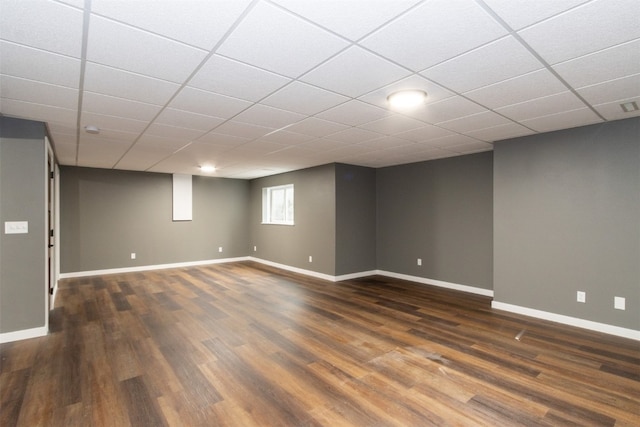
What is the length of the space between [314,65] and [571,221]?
146 inches

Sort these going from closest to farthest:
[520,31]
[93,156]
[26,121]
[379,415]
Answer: [520,31] < [379,415] < [26,121] < [93,156]

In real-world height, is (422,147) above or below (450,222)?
above

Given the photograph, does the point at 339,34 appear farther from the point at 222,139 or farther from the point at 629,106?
the point at 629,106

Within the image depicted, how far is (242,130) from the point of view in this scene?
3820 millimetres

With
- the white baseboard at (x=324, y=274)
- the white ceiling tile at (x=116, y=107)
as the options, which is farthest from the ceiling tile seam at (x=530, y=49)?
the white baseboard at (x=324, y=274)

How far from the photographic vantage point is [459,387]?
7.93 ft

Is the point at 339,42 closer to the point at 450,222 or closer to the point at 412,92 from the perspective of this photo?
the point at 412,92

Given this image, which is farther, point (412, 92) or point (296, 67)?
point (412, 92)

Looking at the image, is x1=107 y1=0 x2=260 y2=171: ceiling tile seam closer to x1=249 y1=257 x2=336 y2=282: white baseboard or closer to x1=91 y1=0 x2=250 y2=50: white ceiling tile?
x1=91 y1=0 x2=250 y2=50: white ceiling tile

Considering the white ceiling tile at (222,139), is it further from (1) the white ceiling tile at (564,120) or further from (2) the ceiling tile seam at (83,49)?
(1) the white ceiling tile at (564,120)

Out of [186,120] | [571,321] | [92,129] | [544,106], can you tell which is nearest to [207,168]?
[92,129]

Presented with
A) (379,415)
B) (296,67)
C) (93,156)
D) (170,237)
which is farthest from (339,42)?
(170,237)

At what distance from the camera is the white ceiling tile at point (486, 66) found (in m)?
1.97

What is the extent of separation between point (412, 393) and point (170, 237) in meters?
7.06
